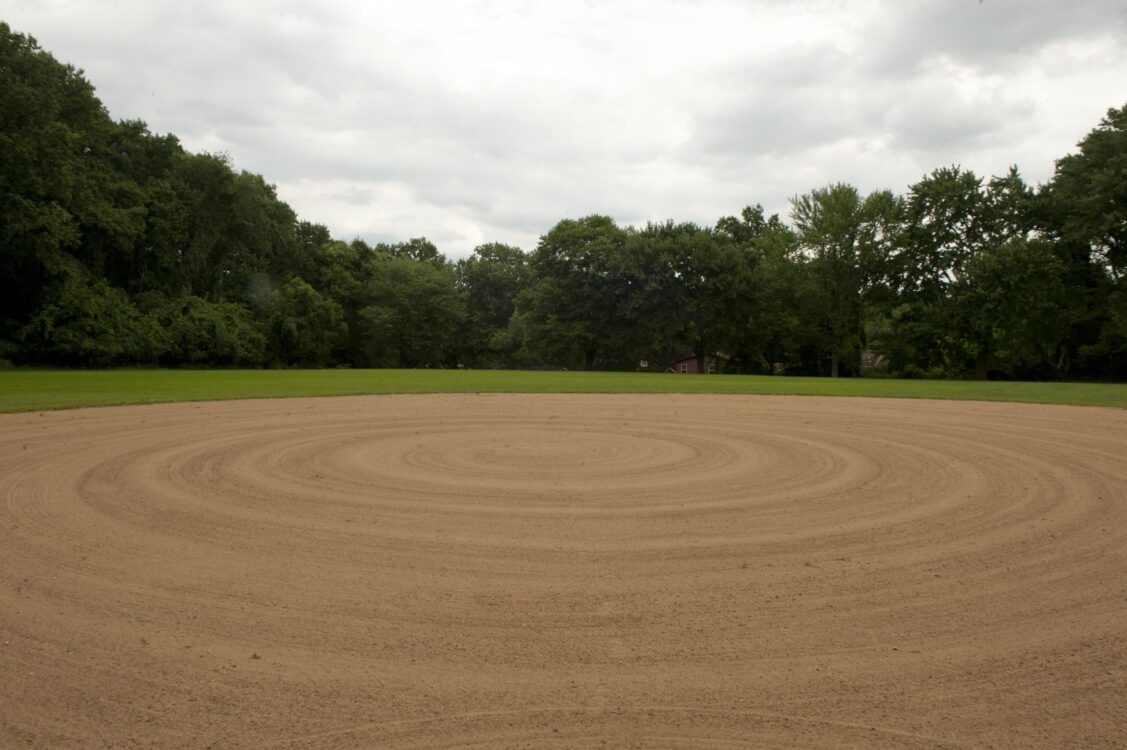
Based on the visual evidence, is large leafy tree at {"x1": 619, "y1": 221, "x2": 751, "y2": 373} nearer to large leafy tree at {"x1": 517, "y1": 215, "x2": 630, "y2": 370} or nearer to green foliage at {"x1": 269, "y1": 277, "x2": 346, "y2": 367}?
large leafy tree at {"x1": 517, "y1": 215, "x2": 630, "y2": 370}

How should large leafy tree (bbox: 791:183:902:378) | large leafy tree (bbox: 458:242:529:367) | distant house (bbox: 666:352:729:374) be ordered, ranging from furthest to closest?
large leafy tree (bbox: 458:242:529:367)
distant house (bbox: 666:352:729:374)
large leafy tree (bbox: 791:183:902:378)

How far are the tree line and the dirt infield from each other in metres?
43.1

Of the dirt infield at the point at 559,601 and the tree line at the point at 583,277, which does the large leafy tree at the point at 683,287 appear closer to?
the tree line at the point at 583,277

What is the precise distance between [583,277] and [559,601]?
65.1 metres

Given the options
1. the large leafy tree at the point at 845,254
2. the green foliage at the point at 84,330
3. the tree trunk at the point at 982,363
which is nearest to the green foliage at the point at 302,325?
the green foliage at the point at 84,330

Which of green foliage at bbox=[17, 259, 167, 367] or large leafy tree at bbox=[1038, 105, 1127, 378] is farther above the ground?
large leafy tree at bbox=[1038, 105, 1127, 378]

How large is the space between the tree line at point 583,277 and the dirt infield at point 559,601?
4312 centimetres

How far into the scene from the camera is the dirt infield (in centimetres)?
400

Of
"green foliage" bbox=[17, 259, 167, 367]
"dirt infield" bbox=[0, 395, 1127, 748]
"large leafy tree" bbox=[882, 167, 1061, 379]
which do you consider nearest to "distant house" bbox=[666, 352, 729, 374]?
"large leafy tree" bbox=[882, 167, 1061, 379]

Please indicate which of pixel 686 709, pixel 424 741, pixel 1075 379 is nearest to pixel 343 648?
pixel 424 741

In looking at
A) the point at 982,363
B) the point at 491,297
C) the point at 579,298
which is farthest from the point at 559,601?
the point at 491,297

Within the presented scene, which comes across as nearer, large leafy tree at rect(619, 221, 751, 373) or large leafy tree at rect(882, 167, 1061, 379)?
large leafy tree at rect(882, 167, 1061, 379)

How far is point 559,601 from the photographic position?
5730 mm

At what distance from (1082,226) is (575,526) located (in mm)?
56617
